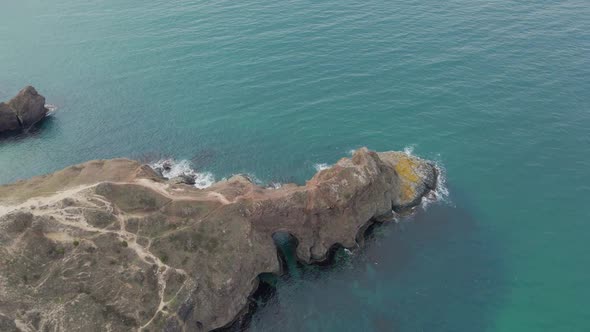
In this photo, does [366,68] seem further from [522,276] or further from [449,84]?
[522,276]

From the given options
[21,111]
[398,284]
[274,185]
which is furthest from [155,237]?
[21,111]

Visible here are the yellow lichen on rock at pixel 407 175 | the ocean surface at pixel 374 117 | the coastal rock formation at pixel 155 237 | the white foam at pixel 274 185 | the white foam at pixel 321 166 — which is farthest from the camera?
the white foam at pixel 321 166

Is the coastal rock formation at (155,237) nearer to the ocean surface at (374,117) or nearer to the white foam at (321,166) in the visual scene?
the ocean surface at (374,117)

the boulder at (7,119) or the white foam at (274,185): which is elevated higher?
the boulder at (7,119)

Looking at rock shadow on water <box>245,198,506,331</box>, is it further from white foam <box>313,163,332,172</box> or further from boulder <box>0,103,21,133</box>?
boulder <box>0,103,21,133</box>

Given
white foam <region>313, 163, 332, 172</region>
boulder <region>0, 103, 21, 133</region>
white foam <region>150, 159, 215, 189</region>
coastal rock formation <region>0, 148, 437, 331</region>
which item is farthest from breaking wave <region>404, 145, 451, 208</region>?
boulder <region>0, 103, 21, 133</region>

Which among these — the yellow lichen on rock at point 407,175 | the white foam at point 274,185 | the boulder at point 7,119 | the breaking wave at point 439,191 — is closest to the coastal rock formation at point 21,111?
the boulder at point 7,119

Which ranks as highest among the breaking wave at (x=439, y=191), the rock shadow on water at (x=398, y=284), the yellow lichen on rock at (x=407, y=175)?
the yellow lichen on rock at (x=407, y=175)
